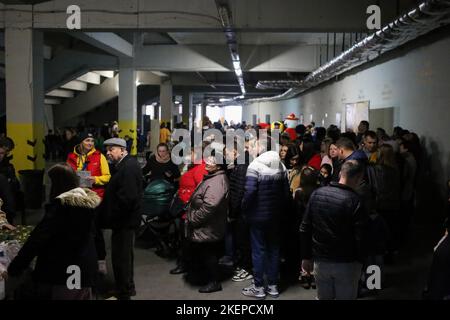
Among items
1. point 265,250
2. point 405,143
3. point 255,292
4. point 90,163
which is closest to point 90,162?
point 90,163

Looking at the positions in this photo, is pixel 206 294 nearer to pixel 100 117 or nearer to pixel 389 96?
pixel 389 96

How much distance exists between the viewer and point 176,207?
530 cm

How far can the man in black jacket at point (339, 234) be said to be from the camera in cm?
291

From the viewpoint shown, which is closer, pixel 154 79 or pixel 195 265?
pixel 195 265

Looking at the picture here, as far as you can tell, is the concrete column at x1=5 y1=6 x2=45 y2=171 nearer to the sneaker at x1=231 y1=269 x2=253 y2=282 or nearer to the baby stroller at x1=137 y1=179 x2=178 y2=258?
the baby stroller at x1=137 y1=179 x2=178 y2=258

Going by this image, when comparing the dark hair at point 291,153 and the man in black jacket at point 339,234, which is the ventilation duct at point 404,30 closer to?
the dark hair at point 291,153

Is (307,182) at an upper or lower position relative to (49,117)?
lower

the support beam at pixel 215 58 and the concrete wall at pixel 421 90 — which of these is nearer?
the concrete wall at pixel 421 90

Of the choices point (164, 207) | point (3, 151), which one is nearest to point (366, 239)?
point (164, 207)

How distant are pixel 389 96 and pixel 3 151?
7.21m

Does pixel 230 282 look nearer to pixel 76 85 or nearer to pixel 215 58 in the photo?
pixel 215 58

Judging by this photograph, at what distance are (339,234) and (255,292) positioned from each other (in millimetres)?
1691

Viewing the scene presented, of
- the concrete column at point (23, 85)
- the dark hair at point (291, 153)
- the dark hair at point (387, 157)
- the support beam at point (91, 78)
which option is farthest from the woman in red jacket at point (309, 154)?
the support beam at point (91, 78)

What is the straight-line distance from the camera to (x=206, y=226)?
434 centimetres
